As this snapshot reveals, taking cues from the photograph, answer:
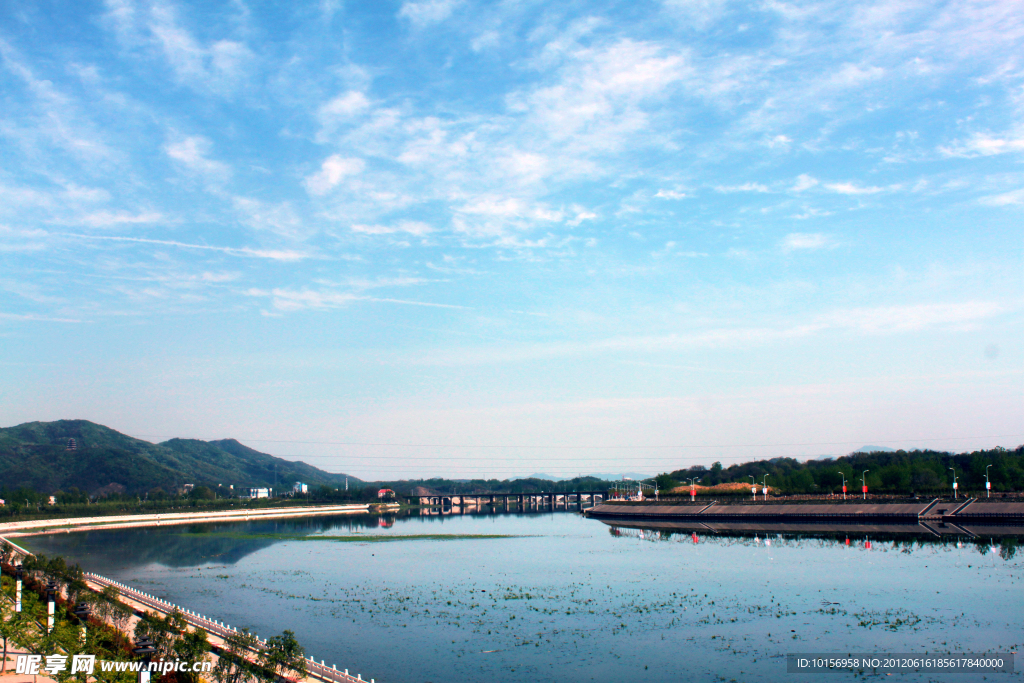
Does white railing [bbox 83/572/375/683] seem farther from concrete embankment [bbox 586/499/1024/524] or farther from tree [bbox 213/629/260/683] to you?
concrete embankment [bbox 586/499/1024/524]

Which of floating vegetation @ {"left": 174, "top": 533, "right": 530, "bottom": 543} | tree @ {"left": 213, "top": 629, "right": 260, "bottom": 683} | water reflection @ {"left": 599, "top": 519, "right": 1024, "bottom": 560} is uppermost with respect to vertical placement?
tree @ {"left": 213, "top": 629, "right": 260, "bottom": 683}

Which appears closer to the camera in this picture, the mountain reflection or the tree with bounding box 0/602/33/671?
the tree with bounding box 0/602/33/671

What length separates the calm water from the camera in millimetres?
44969

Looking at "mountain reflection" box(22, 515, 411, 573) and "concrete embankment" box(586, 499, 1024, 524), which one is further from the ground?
"concrete embankment" box(586, 499, 1024, 524)

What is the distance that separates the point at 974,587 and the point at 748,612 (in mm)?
23455

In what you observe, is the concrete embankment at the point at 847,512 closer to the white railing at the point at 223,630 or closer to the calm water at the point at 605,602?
the calm water at the point at 605,602

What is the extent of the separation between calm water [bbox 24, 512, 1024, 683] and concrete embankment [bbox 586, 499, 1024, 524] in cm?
3261

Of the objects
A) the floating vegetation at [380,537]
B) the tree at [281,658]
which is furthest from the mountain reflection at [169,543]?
the tree at [281,658]

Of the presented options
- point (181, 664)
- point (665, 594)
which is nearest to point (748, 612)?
point (665, 594)

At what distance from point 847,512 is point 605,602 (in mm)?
108583

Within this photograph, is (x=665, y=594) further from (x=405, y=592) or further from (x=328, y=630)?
(x=328, y=630)

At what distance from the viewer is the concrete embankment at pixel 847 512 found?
127 metres

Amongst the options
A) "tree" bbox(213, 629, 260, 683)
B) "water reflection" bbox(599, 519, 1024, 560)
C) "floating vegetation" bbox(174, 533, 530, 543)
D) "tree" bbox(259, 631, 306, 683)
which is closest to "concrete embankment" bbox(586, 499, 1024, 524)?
"water reflection" bbox(599, 519, 1024, 560)

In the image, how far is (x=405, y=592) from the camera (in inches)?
2876
